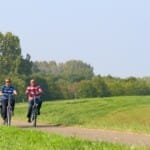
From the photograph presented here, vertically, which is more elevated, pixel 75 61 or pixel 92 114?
pixel 75 61

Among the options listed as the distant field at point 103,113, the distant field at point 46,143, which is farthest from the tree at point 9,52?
the distant field at point 46,143

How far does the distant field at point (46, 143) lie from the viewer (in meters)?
12.7

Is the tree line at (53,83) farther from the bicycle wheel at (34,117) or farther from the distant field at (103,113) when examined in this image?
the bicycle wheel at (34,117)

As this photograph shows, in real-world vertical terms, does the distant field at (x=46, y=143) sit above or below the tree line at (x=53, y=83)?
below

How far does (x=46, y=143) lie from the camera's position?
13633 millimetres

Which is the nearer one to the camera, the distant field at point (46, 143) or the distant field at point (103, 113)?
the distant field at point (46, 143)

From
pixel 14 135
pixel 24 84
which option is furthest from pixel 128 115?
pixel 24 84

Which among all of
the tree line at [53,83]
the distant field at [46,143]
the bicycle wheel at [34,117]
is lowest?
the distant field at [46,143]

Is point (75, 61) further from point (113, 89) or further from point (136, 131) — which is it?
point (136, 131)

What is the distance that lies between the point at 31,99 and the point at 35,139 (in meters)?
8.39

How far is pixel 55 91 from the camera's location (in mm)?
106125

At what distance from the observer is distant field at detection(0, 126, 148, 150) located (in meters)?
12.7

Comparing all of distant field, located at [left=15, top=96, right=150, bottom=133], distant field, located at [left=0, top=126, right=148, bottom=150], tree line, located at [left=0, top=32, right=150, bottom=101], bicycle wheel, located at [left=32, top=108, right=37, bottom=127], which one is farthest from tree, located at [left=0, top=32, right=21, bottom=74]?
distant field, located at [left=0, top=126, right=148, bottom=150]

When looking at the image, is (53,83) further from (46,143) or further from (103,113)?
(46,143)
